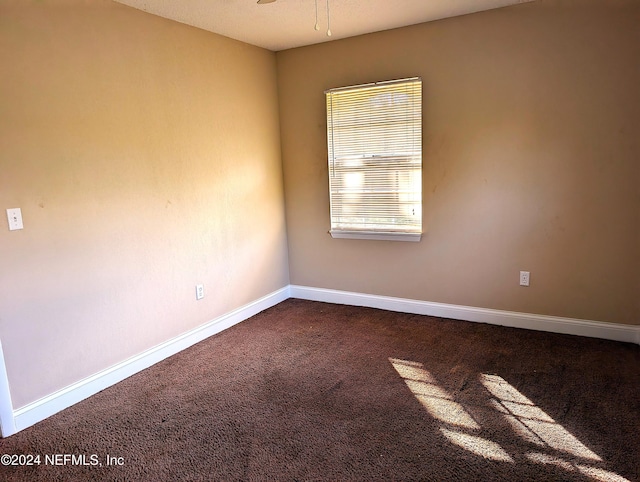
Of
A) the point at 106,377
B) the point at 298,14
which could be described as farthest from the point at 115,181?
the point at 298,14

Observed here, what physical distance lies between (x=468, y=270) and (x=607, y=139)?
4.57ft

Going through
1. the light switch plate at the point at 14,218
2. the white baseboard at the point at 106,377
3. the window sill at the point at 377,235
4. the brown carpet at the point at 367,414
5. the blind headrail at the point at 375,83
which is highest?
the blind headrail at the point at 375,83

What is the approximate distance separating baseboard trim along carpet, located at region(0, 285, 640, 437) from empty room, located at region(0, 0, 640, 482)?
2 cm

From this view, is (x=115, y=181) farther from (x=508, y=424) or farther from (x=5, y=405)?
(x=508, y=424)

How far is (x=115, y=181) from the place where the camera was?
9.59ft

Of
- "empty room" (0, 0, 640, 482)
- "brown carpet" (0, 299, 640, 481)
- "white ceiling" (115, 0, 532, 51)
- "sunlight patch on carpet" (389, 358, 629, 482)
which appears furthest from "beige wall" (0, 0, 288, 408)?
"sunlight patch on carpet" (389, 358, 629, 482)

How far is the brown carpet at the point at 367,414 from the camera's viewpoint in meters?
2.04

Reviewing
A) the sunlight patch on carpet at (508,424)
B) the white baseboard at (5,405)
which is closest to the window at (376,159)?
the sunlight patch on carpet at (508,424)

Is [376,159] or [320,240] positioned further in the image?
[320,240]

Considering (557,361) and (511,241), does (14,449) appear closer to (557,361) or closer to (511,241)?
(557,361)

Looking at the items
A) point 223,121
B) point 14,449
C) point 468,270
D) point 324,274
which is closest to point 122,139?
point 223,121

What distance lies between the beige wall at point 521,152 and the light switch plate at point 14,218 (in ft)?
8.48

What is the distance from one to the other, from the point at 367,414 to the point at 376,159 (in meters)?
2.29

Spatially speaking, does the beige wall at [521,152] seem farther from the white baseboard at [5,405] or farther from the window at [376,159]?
the white baseboard at [5,405]
